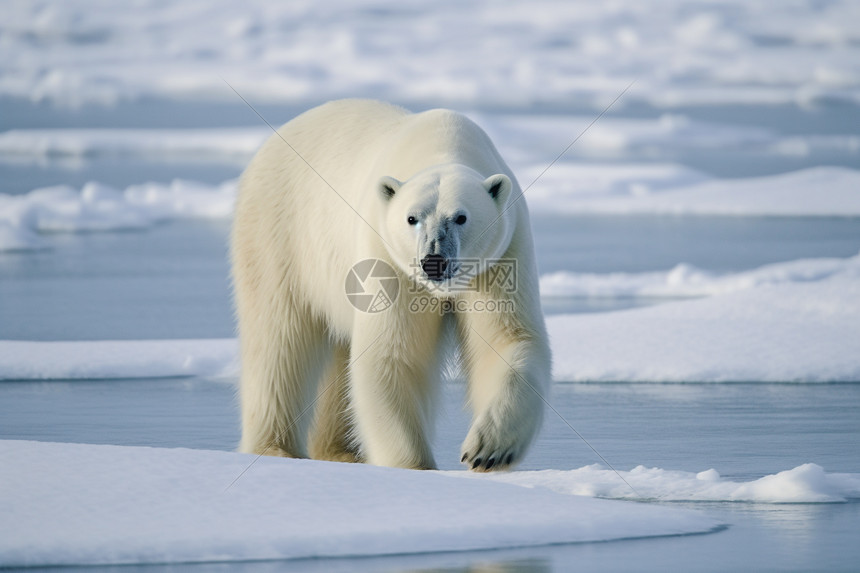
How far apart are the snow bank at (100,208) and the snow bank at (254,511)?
769cm

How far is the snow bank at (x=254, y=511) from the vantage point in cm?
318

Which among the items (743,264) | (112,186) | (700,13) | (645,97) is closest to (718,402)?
(743,264)

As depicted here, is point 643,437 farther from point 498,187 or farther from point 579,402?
point 498,187

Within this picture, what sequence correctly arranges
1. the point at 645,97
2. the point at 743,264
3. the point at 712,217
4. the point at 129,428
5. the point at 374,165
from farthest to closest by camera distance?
the point at 645,97 → the point at 712,217 → the point at 743,264 → the point at 129,428 → the point at 374,165

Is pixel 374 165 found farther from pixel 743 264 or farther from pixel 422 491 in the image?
pixel 743 264

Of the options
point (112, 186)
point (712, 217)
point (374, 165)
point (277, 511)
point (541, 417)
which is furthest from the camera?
point (112, 186)

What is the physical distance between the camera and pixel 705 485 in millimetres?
3939

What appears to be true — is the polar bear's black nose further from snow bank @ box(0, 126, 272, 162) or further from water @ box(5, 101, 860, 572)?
snow bank @ box(0, 126, 272, 162)

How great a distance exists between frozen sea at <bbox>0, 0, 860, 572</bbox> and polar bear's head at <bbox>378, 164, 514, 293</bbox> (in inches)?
22.1

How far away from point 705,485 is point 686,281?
4751 millimetres

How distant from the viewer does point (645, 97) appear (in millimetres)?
25266

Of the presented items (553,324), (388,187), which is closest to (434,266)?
(388,187)

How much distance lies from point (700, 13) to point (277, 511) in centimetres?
2679

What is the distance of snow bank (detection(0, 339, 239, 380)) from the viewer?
6.18 metres
